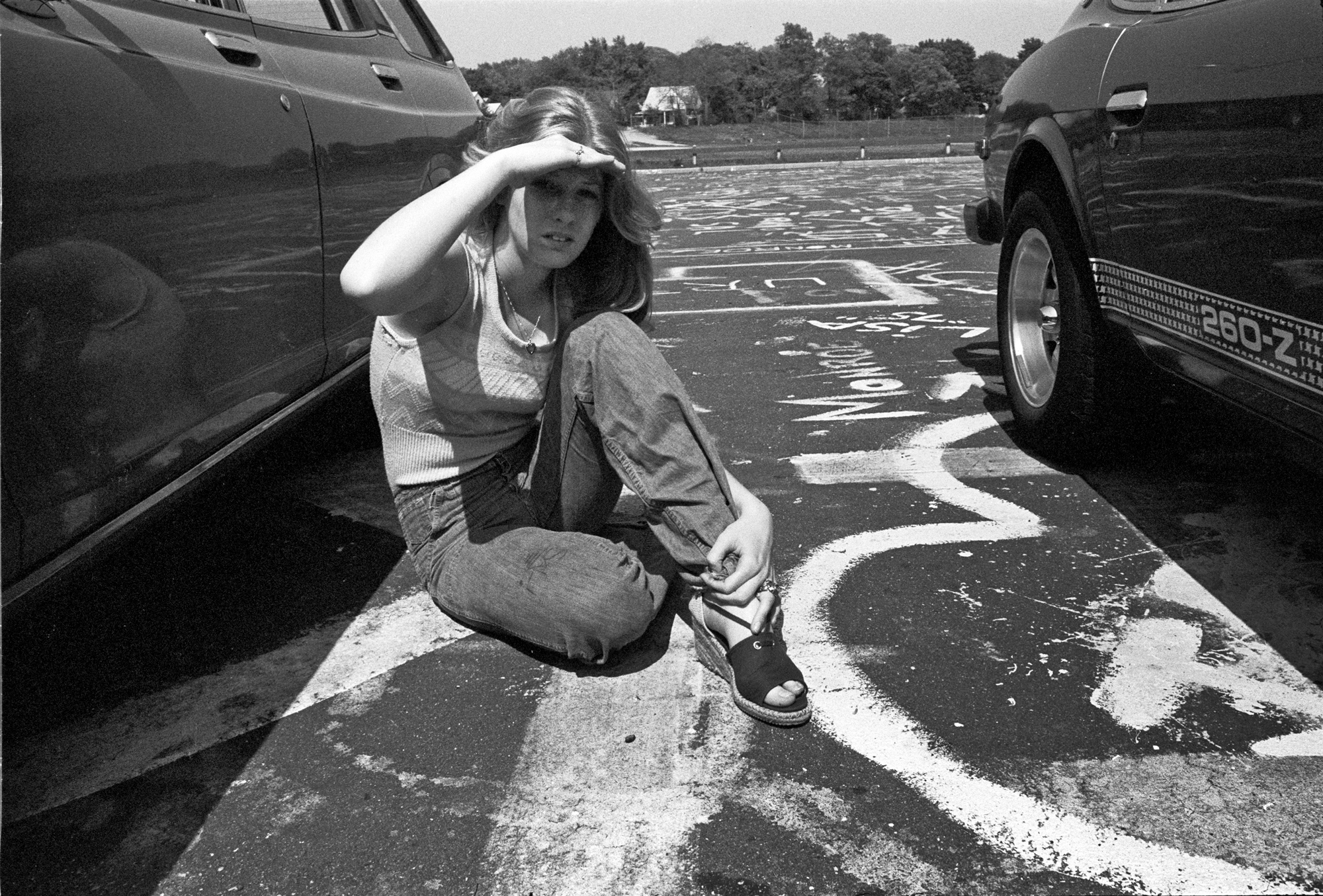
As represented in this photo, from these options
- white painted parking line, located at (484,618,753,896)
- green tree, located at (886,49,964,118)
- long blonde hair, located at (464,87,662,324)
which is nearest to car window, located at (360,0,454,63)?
long blonde hair, located at (464,87,662,324)

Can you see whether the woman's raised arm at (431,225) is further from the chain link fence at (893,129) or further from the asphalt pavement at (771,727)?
the chain link fence at (893,129)

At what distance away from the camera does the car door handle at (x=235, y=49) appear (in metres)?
2.54

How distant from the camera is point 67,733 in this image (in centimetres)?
224

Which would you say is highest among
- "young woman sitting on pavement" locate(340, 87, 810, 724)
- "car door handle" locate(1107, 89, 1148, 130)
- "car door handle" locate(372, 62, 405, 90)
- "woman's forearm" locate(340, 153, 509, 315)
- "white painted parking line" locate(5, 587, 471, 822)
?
"car door handle" locate(372, 62, 405, 90)

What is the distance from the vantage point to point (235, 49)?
261cm

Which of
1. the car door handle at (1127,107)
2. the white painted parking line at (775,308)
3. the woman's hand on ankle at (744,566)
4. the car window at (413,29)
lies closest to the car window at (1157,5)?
the car door handle at (1127,107)

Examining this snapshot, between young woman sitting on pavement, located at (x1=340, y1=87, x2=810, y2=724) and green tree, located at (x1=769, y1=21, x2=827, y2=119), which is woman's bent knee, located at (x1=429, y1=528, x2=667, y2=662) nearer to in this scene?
young woman sitting on pavement, located at (x1=340, y1=87, x2=810, y2=724)

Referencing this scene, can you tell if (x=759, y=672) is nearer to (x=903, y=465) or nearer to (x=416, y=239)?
(x=416, y=239)

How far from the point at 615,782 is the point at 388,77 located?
2.67 m

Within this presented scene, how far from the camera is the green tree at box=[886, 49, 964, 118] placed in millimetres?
119125

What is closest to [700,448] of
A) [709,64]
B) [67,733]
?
[67,733]

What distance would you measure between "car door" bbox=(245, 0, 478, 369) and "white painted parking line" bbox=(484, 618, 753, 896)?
135cm

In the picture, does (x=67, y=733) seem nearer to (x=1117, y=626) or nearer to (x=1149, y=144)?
(x=1117, y=626)

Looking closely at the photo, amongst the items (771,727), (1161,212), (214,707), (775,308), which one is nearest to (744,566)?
(771,727)
